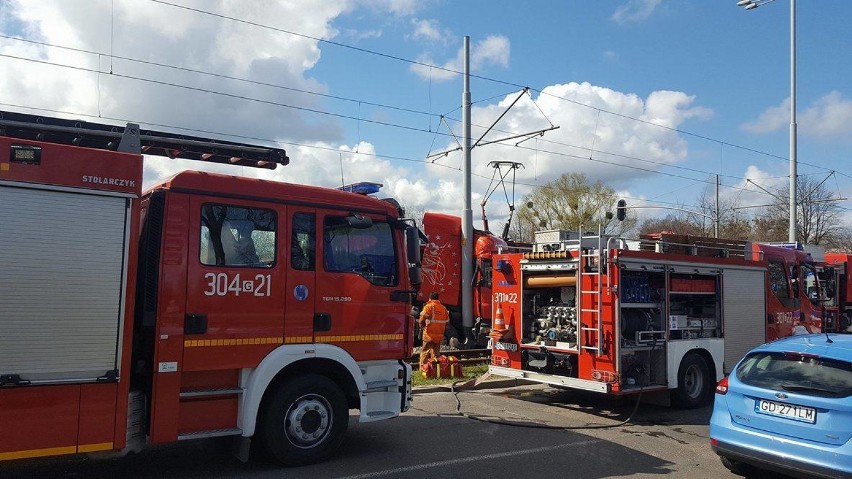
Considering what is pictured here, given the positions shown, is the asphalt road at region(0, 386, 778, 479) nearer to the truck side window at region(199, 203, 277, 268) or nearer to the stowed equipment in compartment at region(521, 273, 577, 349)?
the stowed equipment in compartment at region(521, 273, 577, 349)

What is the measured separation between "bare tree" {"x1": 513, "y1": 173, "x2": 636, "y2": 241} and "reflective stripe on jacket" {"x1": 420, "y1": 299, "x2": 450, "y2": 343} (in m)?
31.1

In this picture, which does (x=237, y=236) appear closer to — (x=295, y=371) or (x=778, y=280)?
(x=295, y=371)

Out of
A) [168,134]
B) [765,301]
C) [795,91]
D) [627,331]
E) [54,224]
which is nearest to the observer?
[54,224]

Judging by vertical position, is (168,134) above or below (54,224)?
above

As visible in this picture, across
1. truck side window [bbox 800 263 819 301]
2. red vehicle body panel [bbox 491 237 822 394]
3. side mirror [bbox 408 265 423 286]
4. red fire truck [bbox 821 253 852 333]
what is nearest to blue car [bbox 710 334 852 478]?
red vehicle body panel [bbox 491 237 822 394]

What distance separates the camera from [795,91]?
2109 cm

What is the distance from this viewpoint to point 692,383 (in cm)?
1044

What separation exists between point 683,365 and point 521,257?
9.81 ft

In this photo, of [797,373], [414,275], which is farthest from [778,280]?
[414,275]

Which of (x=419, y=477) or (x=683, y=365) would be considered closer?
(x=419, y=477)

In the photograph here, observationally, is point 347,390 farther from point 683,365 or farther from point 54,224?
point 683,365

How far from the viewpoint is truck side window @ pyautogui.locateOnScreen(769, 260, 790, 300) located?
12.2 m

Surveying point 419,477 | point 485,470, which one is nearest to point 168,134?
point 419,477

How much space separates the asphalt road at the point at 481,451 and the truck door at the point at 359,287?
1.19m
